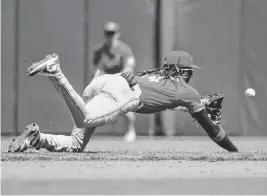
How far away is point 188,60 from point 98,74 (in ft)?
3.75

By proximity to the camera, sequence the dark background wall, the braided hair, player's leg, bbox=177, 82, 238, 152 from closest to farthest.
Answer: player's leg, bbox=177, 82, 238, 152
the braided hair
the dark background wall

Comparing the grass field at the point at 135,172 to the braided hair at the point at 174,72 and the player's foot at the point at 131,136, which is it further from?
the player's foot at the point at 131,136

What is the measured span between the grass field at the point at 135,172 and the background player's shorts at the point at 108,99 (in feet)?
1.51

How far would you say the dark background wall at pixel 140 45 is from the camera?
1262 cm

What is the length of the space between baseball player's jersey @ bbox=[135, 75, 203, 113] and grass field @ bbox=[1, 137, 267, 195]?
1.93 feet

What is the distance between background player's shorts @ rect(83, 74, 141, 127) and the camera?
880cm

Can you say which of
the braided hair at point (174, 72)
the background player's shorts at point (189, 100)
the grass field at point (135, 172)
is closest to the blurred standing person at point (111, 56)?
the braided hair at point (174, 72)

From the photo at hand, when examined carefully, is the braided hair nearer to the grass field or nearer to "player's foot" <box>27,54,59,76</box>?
the grass field

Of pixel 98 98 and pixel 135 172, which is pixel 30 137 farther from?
pixel 135 172

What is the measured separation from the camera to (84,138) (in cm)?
934

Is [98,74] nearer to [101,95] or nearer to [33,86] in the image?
[101,95]

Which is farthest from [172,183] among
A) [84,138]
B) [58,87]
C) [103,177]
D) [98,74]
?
[98,74]

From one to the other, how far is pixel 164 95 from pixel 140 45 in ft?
11.4

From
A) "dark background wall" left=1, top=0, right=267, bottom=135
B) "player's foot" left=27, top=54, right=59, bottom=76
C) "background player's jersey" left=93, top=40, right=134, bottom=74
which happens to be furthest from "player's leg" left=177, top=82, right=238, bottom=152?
"dark background wall" left=1, top=0, right=267, bottom=135
